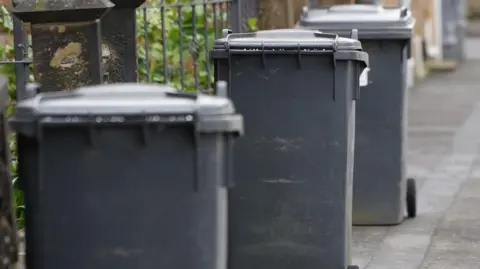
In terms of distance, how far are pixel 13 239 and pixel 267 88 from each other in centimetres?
195

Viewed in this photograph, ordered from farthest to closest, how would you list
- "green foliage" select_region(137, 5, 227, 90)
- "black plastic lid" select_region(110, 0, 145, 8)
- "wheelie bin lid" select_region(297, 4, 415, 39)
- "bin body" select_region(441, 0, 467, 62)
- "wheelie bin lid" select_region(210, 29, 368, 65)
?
"bin body" select_region(441, 0, 467, 62), "green foliage" select_region(137, 5, 227, 90), "wheelie bin lid" select_region(297, 4, 415, 39), "black plastic lid" select_region(110, 0, 145, 8), "wheelie bin lid" select_region(210, 29, 368, 65)

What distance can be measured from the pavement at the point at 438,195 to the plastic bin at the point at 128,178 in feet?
9.70

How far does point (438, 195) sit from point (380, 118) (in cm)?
167

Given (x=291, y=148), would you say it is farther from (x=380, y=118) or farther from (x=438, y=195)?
(x=438, y=195)

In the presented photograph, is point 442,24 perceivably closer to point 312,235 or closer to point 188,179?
point 312,235

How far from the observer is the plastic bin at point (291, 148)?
6.30m

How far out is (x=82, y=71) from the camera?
655 cm

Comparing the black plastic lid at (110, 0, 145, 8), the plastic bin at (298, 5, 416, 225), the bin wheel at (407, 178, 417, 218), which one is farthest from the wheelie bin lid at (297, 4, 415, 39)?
the black plastic lid at (110, 0, 145, 8)

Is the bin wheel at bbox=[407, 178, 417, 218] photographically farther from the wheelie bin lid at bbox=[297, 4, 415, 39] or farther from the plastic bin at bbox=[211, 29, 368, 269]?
the plastic bin at bbox=[211, 29, 368, 269]

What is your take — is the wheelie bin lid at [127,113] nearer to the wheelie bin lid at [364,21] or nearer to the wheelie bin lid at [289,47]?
the wheelie bin lid at [289,47]

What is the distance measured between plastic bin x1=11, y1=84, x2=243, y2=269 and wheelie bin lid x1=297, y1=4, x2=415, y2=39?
12.6ft

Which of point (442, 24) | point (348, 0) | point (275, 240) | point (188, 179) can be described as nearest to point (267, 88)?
point (275, 240)

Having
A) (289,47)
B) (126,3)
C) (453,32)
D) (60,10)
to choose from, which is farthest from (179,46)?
(453,32)

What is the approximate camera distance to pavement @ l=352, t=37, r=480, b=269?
761 cm
